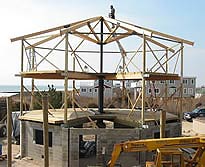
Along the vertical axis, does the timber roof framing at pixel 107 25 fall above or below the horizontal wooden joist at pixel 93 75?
above

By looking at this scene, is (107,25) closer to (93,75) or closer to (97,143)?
(93,75)

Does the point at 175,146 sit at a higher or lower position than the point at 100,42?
lower

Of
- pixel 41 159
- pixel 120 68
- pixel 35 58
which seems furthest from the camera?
pixel 120 68

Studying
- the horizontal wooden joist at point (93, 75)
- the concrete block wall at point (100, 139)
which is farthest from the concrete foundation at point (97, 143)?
the horizontal wooden joist at point (93, 75)

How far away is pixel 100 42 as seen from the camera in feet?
70.4

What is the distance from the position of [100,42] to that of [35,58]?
424cm

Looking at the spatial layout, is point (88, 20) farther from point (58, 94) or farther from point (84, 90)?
point (84, 90)

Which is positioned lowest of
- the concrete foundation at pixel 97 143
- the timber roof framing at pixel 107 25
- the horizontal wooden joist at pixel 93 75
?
the concrete foundation at pixel 97 143

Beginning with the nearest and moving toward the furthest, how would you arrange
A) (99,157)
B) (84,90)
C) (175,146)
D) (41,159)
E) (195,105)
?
(175,146)
(99,157)
(41,159)
(195,105)
(84,90)

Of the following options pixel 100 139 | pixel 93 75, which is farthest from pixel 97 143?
pixel 93 75

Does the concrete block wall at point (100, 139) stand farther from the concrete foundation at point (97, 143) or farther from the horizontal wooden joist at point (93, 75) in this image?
the horizontal wooden joist at point (93, 75)

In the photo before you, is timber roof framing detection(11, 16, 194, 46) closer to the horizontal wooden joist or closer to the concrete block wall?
the horizontal wooden joist

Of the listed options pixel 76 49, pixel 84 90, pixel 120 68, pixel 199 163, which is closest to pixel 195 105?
pixel 84 90

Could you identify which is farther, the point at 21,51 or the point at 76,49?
the point at 76,49
